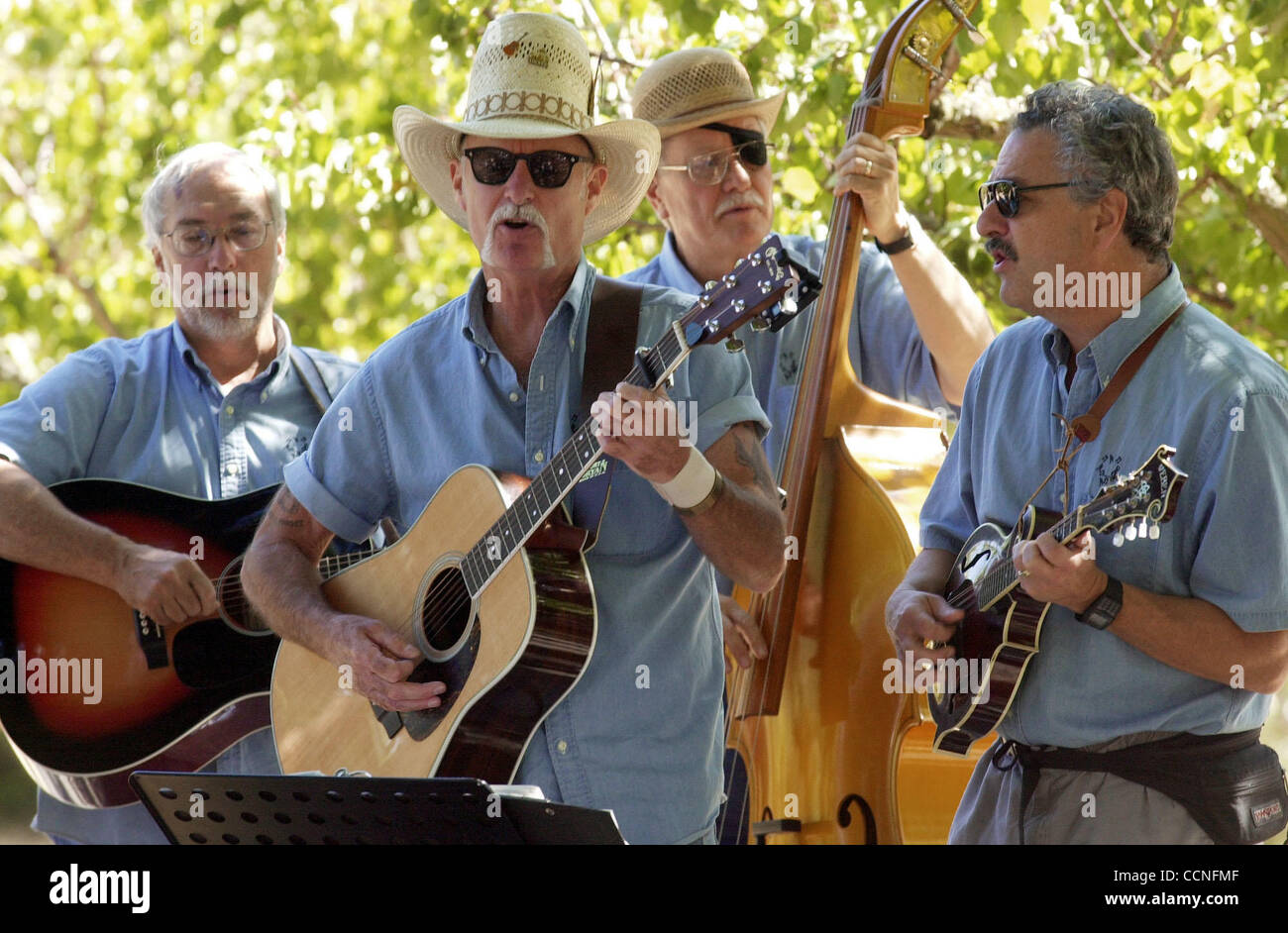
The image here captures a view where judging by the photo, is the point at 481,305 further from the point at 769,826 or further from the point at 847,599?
the point at 769,826

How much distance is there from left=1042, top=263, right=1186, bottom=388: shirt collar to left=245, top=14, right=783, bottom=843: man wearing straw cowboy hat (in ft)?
2.14

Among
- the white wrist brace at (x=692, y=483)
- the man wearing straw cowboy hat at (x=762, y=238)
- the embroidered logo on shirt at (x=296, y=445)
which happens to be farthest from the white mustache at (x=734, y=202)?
the white wrist brace at (x=692, y=483)

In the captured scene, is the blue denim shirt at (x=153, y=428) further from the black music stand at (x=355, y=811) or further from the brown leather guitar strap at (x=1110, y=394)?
the brown leather guitar strap at (x=1110, y=394)

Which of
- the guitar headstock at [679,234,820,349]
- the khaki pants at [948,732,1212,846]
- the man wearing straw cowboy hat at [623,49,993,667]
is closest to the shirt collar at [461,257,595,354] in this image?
the guitar headstock at [679,234,820,349]

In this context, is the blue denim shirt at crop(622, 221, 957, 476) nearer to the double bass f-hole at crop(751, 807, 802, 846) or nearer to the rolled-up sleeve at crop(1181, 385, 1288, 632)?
the double bass f-hole at crop(751, 807, 802, 846)

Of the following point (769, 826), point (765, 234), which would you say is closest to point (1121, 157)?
point (765, 234)

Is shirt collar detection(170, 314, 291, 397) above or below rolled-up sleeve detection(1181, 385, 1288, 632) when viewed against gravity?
above

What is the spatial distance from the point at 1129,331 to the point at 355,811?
1.66m

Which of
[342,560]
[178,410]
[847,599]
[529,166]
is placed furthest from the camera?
[178,410]

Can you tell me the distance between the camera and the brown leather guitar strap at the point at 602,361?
3.17 meters

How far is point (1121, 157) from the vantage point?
317cm

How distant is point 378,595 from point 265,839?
3.77 feet

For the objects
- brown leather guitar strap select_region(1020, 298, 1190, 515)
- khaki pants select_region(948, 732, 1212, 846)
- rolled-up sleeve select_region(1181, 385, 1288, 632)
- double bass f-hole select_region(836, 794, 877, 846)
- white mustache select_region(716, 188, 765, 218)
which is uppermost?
white mustache select_region(716, 188, 765, 218)

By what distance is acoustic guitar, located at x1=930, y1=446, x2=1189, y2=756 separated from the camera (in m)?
2.74
